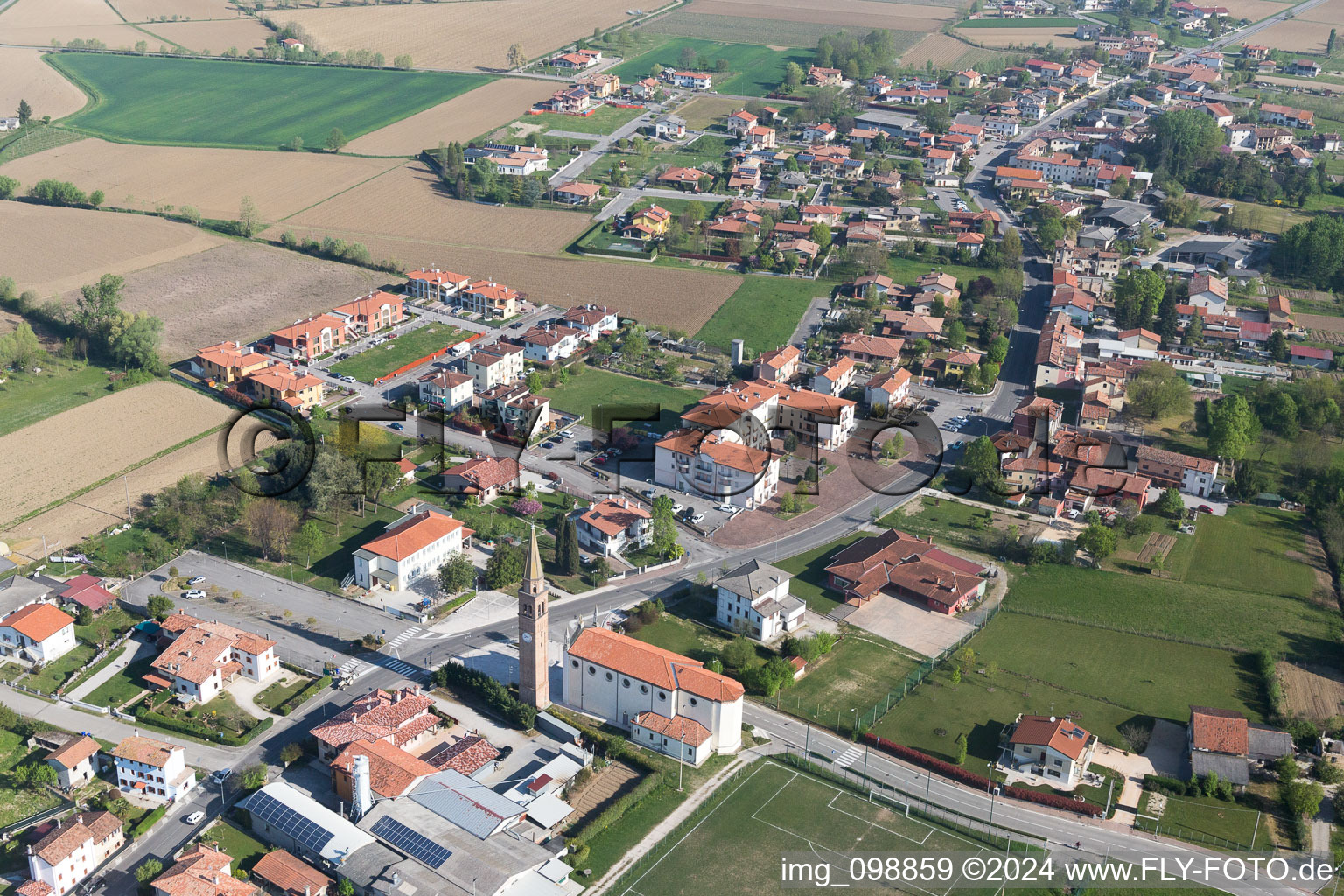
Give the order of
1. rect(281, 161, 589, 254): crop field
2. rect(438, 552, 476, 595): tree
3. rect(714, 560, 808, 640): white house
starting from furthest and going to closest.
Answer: rect(281, 161, 589, 254): crop field → rect(438, 552, 476, 595): tree → rect(714, 560, 808, 640): white house

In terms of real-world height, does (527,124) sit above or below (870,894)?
above

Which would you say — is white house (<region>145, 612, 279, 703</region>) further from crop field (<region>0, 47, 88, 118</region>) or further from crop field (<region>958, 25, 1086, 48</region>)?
crop field (<region>958, 25, 1086, 48</region>)

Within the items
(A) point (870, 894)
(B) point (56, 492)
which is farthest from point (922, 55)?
(A) point (870, 894)

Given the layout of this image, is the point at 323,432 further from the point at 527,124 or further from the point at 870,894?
the point at 527,124

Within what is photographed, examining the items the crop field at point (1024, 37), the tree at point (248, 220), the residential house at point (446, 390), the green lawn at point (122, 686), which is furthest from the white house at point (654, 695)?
the crop field at point (1024, 37)

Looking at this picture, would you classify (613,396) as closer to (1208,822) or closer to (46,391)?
(46,391)

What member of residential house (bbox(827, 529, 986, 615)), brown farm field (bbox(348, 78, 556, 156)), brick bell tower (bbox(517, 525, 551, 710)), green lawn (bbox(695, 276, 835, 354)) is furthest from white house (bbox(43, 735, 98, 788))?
brown farm field (bbox(348, 78, 556, 156))

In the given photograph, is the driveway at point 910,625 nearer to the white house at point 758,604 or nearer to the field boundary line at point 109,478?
the white house at point 758,604
